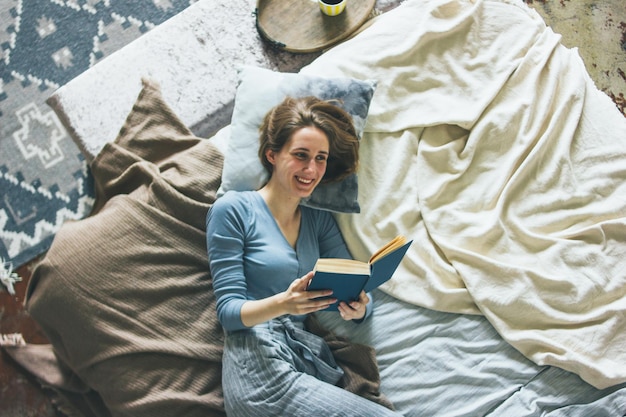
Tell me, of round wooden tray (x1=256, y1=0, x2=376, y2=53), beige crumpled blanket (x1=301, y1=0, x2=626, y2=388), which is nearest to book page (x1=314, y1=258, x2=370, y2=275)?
beige crumpled blanket (x1=301, y1=0, x2=626, y2=388)

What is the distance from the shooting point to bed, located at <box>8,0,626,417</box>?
4.92 ft

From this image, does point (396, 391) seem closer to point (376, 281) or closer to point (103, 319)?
point (376, 281)

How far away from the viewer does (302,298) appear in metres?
1.30

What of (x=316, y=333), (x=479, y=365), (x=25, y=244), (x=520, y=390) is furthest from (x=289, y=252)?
(x=25, y=244)

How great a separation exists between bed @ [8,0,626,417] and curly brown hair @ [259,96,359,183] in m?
0.12

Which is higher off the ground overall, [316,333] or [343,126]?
[343,126]

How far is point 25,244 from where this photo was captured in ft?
6.68

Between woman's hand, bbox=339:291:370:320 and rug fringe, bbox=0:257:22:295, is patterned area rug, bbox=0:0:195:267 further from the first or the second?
woman's hand, bbox=339:291:370:320

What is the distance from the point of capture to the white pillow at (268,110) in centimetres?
164

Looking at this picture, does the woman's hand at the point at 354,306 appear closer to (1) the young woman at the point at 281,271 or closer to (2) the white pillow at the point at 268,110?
(1) the young woman at the point at 281,271

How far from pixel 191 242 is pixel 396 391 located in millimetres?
725

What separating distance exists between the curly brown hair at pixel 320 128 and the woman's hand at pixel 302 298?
1.36 feet

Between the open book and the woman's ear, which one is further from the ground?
the woman's ear

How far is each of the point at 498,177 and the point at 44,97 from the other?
5.82ft
